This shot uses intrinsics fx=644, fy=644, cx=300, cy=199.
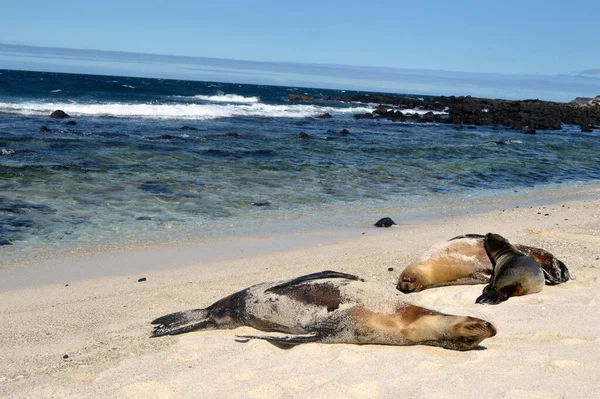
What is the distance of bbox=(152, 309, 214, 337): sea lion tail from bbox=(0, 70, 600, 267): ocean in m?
2.87

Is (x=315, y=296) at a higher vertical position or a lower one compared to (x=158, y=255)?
higher

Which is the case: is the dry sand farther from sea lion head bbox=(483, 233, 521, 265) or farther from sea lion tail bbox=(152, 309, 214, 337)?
sea lion head bbox=(483, 233, 521, 265)

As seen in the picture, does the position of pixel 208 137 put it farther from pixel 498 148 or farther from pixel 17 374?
pixel 17 374

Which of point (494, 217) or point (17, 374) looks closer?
point (17, 374)

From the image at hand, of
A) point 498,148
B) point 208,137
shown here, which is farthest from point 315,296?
point 498,148

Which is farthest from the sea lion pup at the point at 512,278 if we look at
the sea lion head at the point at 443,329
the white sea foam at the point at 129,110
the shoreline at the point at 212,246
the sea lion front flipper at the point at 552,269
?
the white sea foam at the point at 129,110

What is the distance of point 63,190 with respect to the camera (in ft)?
38.2

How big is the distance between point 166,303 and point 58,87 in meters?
42.0

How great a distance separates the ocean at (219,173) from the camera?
31.4 ft

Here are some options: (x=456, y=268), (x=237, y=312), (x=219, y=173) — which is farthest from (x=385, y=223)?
(x=219, y=173)

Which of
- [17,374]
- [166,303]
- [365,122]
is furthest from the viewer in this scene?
[365,122]

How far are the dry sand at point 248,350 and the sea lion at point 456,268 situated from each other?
6.2 inches

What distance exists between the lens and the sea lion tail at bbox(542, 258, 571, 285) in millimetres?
6746

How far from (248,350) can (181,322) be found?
874mm
